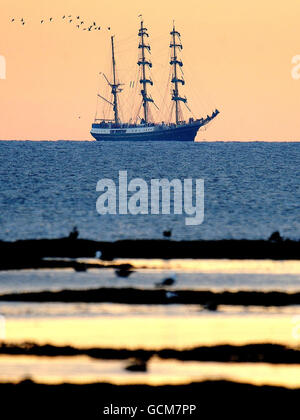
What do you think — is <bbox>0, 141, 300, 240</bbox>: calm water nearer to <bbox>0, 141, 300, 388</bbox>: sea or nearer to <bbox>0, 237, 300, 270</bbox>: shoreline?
<bbox>0, 141, 300, 388</bbox>: sea

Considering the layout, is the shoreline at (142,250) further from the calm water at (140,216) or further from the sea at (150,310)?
the calm water at (140,216)

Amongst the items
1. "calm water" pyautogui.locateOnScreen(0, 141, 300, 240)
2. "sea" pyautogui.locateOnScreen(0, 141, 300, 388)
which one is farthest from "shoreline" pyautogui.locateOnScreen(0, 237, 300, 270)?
"calm water" pyautogui.locateOnScreen(0, 141, 300, 240)

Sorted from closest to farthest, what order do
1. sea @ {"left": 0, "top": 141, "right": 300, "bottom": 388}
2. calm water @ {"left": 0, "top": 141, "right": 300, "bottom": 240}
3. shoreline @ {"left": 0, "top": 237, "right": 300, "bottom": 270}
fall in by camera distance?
sea @ {"left": 0, "top": 141, "right": 300, "bottom": 388} → shoreline @ {"left": 0, "top": 237, "right": 300, "bottom": 270} → calm water @ {"left": 0, "top": 141, "right": 300, "bottom": 240}

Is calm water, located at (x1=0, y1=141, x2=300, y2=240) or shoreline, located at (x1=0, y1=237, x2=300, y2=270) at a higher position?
calm water, located at (x1=0, y1=141, x2=300, y2=240)

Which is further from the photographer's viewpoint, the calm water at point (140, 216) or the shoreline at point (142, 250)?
the calm water at point (140, 216)

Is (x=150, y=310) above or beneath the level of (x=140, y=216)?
beneath

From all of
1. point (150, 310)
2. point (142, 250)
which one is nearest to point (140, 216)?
point (142, 250)

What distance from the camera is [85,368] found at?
641 inches

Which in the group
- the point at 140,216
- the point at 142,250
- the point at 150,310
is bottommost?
the point at 150,310

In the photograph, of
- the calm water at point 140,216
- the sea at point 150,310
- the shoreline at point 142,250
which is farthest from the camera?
the calm water at point 140,216

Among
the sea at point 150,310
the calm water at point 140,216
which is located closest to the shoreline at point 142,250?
the sea at point 150,310

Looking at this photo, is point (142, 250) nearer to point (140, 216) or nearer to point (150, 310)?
point (150, 310)
